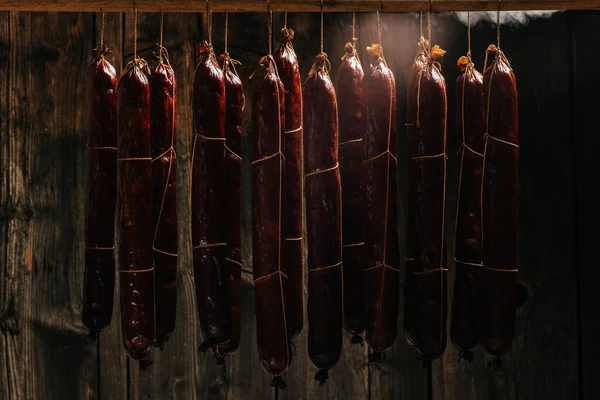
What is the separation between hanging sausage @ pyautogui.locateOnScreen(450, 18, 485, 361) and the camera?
5.94 ft

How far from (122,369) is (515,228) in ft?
4.78

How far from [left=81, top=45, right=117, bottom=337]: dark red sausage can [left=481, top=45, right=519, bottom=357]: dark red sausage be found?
1.17 metres

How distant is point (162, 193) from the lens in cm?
181

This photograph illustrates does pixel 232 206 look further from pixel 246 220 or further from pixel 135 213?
pixel 246 220

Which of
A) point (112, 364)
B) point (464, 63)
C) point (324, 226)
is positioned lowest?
point (112, 364)

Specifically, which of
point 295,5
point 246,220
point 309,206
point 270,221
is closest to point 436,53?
point 295,5

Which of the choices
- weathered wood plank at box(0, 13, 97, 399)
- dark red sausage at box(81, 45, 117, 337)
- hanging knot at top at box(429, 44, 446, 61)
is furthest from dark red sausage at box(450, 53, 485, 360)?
weathered wood plank at box(0, 13, 97, 399)

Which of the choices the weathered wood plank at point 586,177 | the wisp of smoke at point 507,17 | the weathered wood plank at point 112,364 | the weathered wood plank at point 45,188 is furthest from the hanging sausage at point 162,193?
the weathered wood plank at point 586,177

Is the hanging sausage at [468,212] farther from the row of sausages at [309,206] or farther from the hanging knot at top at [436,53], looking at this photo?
the hanging knot at top at [436,53]

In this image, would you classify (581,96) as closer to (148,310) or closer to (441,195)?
(441,195)

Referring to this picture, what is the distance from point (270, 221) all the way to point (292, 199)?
10 cm

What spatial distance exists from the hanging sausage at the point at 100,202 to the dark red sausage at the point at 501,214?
1.17m

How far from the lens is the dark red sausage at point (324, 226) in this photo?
5.76ft

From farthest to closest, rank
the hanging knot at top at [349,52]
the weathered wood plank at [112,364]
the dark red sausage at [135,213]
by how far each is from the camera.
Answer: the weathered wood plank at [112,364] < the hanging knot at top at [349,52] < the dark red sausage at [135,213]
